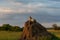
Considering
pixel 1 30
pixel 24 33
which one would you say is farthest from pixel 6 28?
pixel 24 33

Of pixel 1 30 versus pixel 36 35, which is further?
pixel 1 30

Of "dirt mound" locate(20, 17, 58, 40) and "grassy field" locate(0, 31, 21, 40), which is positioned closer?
"dirt mound" locate(20, 17, 58, 40)

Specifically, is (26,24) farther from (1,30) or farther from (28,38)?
(1,30)

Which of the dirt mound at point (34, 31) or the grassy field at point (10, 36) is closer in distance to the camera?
the dirt mound at point (34, 31)

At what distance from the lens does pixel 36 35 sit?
16.5m

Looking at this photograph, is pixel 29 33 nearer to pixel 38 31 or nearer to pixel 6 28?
pixel 38 31

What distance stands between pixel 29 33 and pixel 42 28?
929 mm

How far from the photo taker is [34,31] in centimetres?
1669

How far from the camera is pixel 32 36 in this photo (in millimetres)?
16672

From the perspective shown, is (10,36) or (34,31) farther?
(10,36)

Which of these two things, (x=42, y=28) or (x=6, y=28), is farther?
(x=6, y=28)

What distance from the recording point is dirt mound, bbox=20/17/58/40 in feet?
54.2

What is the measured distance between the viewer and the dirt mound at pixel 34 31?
54.2ft

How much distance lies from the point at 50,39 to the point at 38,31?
0.96m
